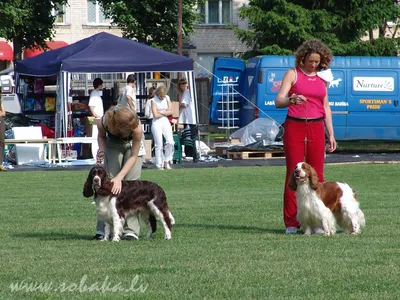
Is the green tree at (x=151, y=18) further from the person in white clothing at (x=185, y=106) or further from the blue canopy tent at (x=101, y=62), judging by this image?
the person in white clothing at (x=185, y=106)

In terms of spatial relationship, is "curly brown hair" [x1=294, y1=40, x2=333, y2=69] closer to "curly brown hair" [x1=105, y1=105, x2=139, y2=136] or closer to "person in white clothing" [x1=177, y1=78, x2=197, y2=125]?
"curly brown hair" [x1=105, y1=105, x2=139, y2=136]

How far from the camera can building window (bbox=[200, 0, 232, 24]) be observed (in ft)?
190

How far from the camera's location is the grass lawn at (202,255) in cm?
740

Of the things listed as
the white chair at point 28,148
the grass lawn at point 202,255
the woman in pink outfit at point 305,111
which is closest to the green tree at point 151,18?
the white chair at point 28,148

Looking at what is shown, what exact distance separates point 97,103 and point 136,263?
17.2 meters

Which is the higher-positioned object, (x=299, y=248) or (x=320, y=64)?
(x=320, y=64)

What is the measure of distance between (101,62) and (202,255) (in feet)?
57.5

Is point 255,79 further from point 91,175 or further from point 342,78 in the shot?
point 91,175

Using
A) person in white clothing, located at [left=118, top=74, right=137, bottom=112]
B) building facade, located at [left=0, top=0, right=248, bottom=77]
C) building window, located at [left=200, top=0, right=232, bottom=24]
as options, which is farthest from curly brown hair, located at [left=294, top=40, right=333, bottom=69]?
building window, located at [left=200, top=0, right=232, bottom=24]

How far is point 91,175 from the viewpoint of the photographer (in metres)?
10.6

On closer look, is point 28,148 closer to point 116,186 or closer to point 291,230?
point 291,230

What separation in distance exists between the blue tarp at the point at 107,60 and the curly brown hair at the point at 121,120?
15.4 meters

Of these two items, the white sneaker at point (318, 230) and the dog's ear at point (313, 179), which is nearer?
the dog's ear at point (313, 179)

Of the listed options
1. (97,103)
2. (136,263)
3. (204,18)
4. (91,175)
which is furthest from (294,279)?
(204,18)
